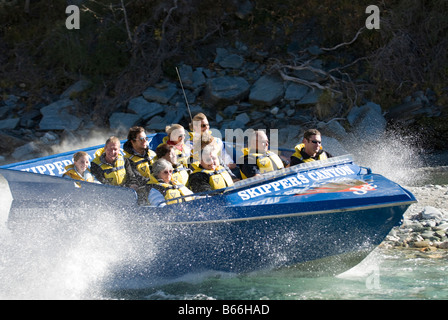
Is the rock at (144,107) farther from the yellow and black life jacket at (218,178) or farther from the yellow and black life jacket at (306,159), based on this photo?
the yellow and black life jacket at (218,178)

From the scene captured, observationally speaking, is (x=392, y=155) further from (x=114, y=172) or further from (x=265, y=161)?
(x=114, y=172)

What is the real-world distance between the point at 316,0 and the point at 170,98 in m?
4.10

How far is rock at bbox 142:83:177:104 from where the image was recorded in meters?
13.5

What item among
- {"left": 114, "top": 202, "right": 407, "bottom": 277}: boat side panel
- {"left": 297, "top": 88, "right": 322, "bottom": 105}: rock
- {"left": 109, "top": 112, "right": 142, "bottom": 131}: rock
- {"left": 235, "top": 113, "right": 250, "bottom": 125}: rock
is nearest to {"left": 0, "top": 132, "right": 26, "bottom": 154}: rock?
{"left": 109, "top": 112, "right": 142, "bottom": 131}: rock

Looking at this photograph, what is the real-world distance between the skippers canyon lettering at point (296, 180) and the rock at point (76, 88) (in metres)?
9.29

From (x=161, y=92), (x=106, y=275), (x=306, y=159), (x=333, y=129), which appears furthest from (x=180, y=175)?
(x=161, y=92)

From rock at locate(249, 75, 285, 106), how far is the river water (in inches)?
281

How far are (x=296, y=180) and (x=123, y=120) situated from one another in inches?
310

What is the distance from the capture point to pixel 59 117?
13688 millimetres

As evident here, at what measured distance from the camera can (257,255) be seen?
5875mm

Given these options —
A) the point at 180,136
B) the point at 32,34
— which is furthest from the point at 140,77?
the point at 180,136

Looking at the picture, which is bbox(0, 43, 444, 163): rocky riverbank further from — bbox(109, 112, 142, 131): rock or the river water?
the river water

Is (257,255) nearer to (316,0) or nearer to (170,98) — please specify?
(170,98)

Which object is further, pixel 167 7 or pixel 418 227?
pixel 167 7
